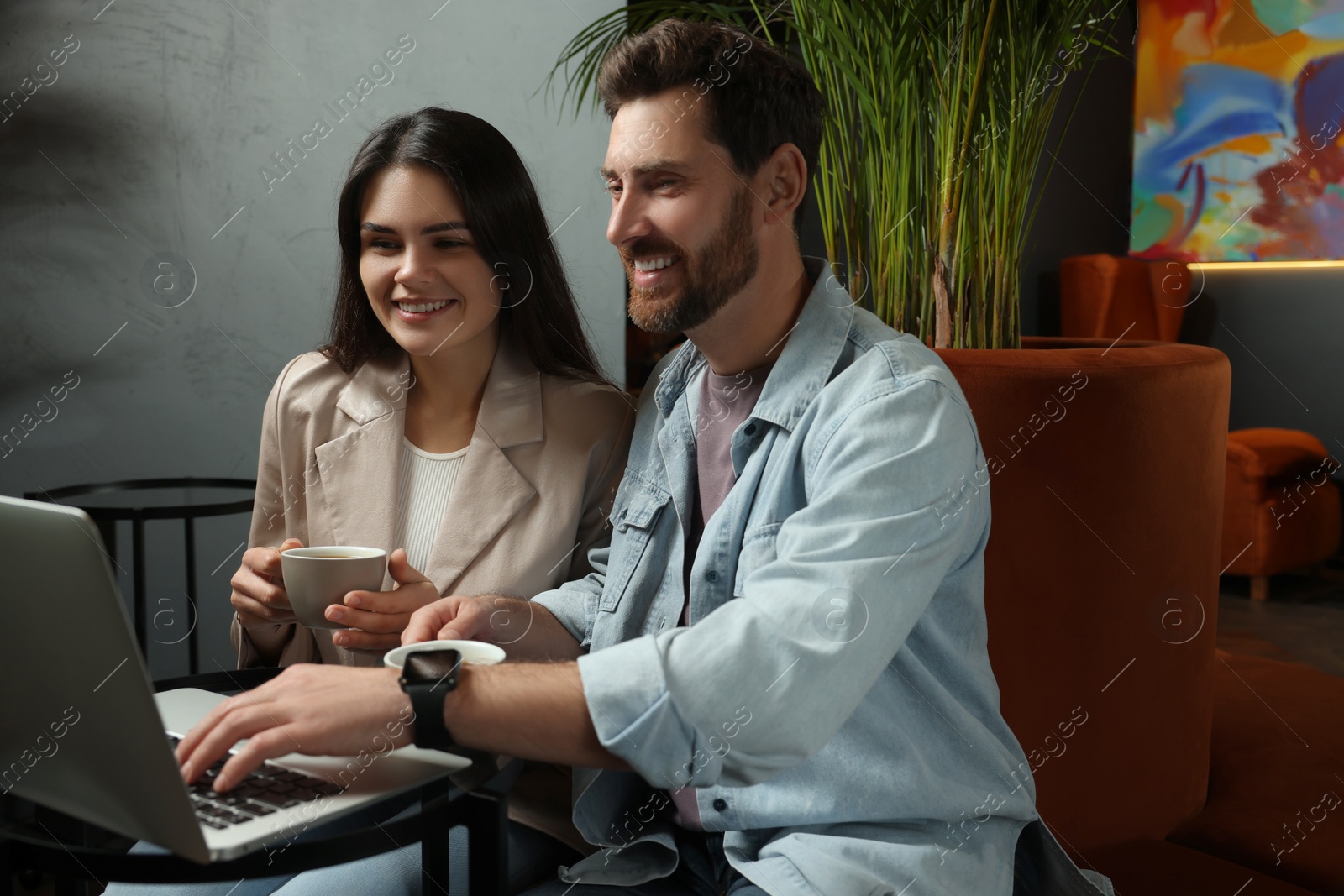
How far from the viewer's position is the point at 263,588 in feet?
4.16

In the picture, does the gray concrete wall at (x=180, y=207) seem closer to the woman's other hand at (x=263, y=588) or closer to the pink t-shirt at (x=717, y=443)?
the woman's other hand at (x=263, y=588)

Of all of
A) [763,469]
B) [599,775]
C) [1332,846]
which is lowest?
[1332,846]

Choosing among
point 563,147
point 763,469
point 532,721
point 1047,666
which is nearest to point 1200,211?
point 563,147

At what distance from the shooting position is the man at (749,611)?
86cm

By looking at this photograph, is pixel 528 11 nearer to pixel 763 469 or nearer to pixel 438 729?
pixel 763 469

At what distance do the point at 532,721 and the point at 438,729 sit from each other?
0.07m

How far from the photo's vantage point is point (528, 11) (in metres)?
2.71

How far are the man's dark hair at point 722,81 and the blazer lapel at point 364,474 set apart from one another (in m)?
0.57

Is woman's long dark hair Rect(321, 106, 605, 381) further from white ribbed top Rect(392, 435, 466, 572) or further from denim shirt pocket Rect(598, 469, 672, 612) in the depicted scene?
denim shirt pocket Rect(598, 469, 672, 612)

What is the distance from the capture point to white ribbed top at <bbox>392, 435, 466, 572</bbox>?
1.50 metres

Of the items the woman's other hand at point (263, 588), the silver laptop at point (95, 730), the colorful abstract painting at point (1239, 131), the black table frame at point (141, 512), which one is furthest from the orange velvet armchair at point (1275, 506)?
the silver laptop at point (95, 730)

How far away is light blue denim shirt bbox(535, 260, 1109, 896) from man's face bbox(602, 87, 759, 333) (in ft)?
0.33

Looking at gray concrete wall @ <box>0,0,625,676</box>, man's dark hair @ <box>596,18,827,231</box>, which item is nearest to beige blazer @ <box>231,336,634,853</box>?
man's dark hair @ <box>596,18,827,231</box>

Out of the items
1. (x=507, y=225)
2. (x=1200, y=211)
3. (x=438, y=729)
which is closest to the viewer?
(x=438, y=729)
